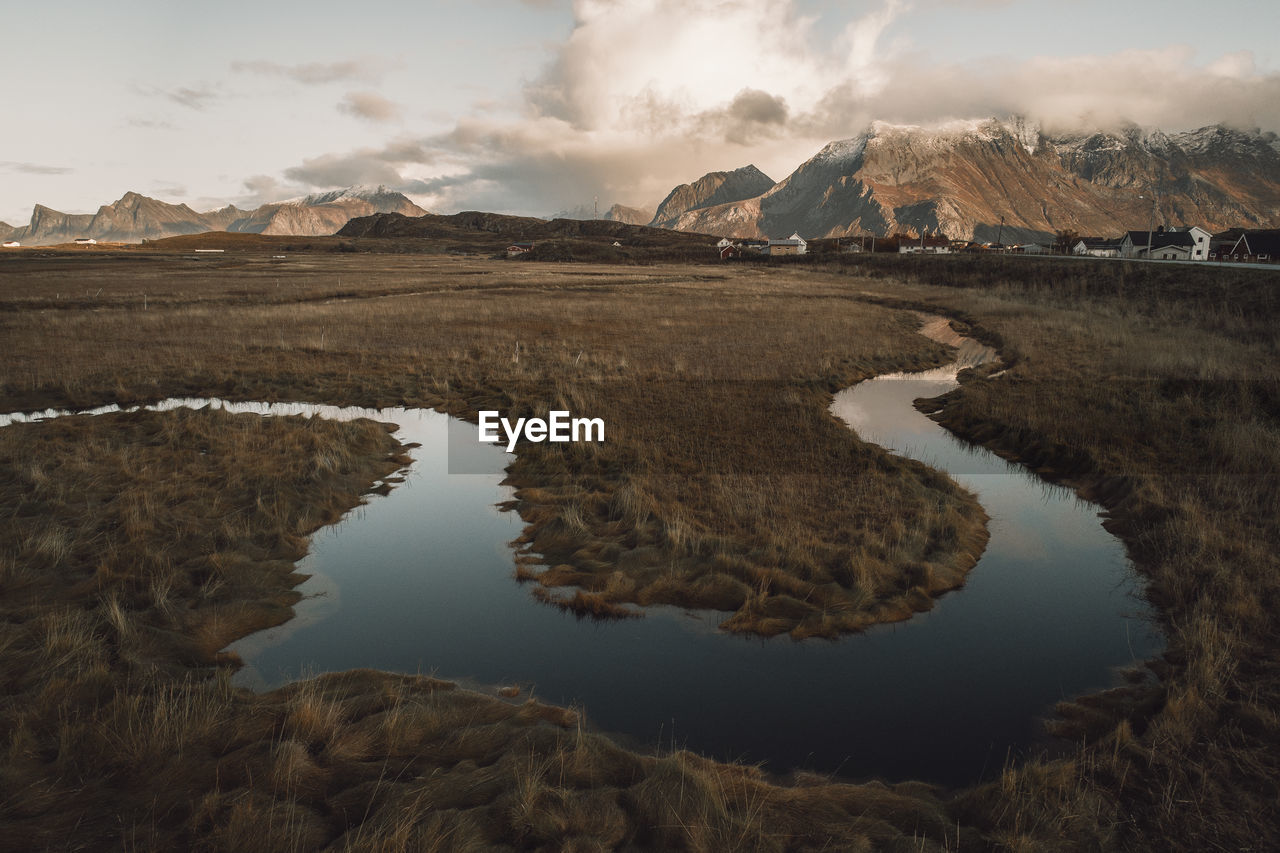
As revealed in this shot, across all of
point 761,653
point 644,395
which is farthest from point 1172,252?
point 761,653

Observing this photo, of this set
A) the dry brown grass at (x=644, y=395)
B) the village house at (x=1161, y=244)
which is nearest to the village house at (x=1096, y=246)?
the village house at (x=1161, y=244)

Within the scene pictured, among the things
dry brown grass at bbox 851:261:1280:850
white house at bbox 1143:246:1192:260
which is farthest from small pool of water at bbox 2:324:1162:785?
white house at bbox 1143:246:1192:260

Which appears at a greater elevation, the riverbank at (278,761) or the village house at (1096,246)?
the village house at (1096,246)

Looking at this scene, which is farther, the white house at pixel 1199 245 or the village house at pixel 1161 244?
the village house at pixel 1161 244

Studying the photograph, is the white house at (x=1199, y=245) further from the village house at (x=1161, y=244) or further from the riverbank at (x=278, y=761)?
the riverbank at (x=278, y=761)

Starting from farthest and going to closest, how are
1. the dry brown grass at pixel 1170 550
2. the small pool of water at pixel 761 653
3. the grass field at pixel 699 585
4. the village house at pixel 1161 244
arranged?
the village house at pixel 1161 244 < the small pool of water at pixel 761 653 < the dry brown grass at pixel 1170 550 < the grass field at pixel 699 585

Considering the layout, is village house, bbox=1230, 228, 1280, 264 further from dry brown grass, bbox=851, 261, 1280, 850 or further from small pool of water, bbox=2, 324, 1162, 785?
small pool of water, bbox=2, 324, 1162, 785

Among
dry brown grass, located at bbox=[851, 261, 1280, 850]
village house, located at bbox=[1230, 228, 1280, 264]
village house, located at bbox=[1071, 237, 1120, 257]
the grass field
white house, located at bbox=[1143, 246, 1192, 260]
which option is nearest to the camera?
the grass field
